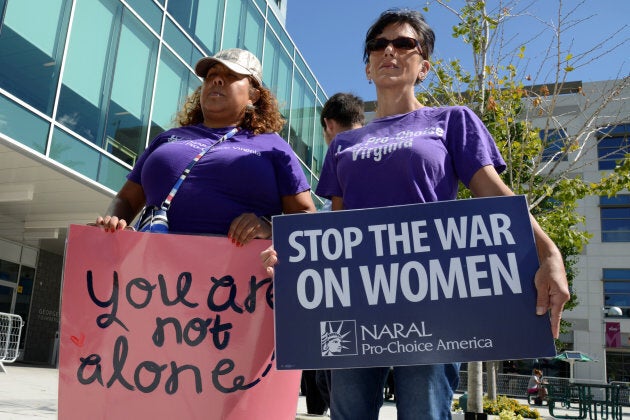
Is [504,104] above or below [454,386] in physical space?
above

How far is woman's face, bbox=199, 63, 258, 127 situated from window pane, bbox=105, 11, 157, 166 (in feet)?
32.3

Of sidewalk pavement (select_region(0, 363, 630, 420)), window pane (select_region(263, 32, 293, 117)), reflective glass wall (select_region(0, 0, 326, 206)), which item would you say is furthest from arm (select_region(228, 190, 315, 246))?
window pane (select_region(263, 32, 293, 117))

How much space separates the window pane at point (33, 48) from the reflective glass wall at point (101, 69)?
2 centimetres

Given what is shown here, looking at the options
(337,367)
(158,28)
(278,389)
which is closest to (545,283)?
(337,367)

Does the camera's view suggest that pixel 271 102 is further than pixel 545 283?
Yes

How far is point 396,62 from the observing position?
2049 millimetres

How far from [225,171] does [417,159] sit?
0.72m

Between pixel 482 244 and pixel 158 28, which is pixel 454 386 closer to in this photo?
pixel 482 244

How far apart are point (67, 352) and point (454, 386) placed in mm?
1213

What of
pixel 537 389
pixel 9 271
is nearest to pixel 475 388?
pixel 9 271

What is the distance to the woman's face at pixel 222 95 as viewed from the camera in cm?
231

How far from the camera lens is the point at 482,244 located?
65.6 inches

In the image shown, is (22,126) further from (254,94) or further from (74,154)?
(254,94)

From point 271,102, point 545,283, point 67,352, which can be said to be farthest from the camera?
point 271,102
